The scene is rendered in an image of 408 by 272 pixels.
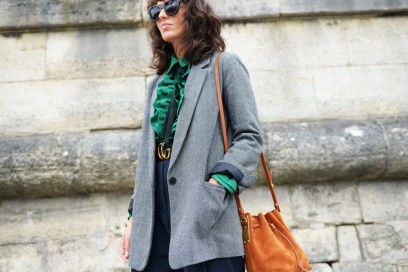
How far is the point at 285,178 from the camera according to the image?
268cm

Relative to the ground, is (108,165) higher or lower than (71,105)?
lower

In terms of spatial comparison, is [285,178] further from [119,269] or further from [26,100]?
[26,100]

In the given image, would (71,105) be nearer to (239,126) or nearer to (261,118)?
(261,118)

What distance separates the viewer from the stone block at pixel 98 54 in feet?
9.66

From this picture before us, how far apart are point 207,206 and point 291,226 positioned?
1518mm

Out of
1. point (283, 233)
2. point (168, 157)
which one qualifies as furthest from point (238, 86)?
point (283, 233)

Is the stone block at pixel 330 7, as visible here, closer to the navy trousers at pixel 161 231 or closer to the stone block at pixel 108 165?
the stone block at pixel 108 165

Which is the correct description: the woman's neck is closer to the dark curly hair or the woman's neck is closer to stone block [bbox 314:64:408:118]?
the dark curly hair

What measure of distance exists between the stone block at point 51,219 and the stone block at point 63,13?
1.28m

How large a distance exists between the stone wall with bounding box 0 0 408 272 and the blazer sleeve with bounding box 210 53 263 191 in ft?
3.87

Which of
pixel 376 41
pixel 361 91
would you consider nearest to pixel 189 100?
pixel 361 91

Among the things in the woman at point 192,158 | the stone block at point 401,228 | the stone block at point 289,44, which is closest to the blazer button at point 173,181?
the woman at point 192,158

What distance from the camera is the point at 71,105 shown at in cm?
288

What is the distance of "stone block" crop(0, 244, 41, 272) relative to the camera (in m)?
2.58
